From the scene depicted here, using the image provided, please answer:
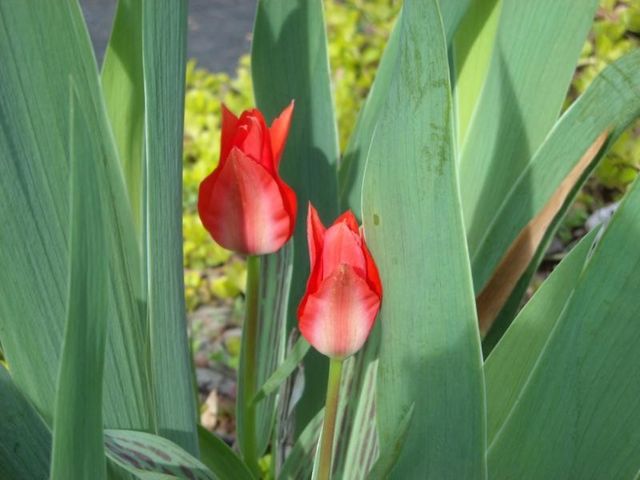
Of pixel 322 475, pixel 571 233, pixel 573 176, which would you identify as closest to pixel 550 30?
pixel 573 176

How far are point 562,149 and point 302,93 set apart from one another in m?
0.27

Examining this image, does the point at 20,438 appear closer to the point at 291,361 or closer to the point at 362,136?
the point at 291,361

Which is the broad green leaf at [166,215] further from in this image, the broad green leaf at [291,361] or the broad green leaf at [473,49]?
the broad green leaf at [473,49]

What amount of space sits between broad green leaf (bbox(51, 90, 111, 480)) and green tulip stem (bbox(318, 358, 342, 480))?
0.17 metres

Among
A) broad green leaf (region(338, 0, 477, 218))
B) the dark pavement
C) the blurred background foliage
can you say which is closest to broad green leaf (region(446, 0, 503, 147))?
broad green leaf (region(338, 0, 477, 218))

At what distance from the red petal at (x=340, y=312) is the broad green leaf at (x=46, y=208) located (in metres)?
0.13

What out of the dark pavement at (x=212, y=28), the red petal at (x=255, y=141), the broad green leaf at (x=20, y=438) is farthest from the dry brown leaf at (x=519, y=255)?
the dark pavement at (x=212, y=28)

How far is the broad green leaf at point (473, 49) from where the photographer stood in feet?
3.42

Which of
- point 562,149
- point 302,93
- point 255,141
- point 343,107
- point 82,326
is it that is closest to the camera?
point 82,326

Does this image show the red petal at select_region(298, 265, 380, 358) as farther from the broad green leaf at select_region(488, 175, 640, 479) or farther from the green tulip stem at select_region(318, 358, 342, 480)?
the broad green leaf at select_region(488, 175, 640, 479)

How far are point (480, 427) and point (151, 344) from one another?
0.81 feet

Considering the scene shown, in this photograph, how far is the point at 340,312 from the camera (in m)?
0.62

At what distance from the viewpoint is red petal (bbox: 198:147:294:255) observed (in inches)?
28.7

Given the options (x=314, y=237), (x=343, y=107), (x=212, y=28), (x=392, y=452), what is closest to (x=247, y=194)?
(x=314, y=237)
